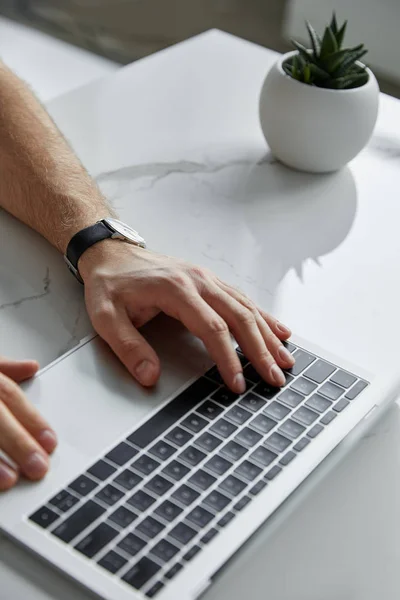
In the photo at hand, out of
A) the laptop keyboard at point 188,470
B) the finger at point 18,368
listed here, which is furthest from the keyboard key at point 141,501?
the finger at point 18,368

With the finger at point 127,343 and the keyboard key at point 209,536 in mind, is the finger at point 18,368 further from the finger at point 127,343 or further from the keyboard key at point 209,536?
the keyboard key at point 209,536

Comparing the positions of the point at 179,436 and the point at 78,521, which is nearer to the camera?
the point at 78,521

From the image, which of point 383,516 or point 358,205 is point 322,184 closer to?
point 358,205

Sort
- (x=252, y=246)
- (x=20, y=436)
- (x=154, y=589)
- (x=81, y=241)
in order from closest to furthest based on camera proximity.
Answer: (x=154, y=589) → (x=20, y=436) → (x=81, y=241) → (x=252, y=246)

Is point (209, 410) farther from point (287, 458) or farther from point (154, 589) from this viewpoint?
point (154, 589)

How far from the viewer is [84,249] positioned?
45.0 inches

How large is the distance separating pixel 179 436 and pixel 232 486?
8 centimetres

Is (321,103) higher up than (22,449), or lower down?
higher up

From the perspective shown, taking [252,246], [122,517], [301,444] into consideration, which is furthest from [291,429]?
[252,246]

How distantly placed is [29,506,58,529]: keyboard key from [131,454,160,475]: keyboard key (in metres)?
0.10

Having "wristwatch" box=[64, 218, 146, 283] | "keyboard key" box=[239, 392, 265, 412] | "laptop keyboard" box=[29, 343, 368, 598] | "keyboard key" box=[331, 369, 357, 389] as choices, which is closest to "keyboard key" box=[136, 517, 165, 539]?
"laptop keyboard" box=[29, 343, 368, 598]

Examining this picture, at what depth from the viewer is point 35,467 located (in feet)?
2.63

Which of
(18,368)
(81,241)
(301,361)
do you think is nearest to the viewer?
(18,368)

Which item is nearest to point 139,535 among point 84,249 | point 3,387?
point 3,387
